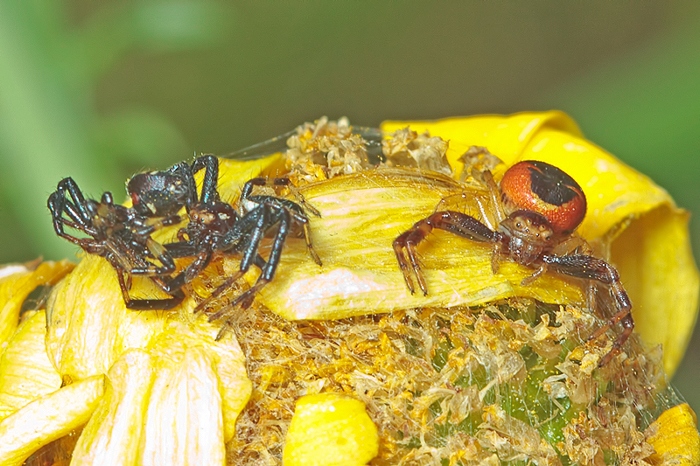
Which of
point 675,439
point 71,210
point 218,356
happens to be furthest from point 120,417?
point 675,439

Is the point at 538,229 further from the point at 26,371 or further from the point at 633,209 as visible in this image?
the point at 26,371

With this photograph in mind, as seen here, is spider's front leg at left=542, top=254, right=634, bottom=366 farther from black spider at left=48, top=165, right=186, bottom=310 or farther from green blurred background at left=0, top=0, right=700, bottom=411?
green blurred background at left=0, top=0, right=700, bottom=411

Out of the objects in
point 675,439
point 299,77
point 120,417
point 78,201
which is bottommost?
point 675,439

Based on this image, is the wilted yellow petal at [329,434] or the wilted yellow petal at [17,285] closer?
the wilted yellow petal at [329,434]

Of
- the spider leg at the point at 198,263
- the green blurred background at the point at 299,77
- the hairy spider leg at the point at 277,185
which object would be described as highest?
the hairy spider leg at the point at 277,185

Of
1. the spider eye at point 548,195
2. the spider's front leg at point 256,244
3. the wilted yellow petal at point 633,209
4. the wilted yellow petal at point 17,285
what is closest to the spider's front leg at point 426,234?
the spider eye at point 548,195

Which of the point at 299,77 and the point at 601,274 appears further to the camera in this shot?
the point at 299,77

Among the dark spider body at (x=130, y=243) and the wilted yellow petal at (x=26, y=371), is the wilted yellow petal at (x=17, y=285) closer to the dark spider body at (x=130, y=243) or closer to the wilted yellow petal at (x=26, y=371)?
the wilted yellow petal at (x=26, y=371)
